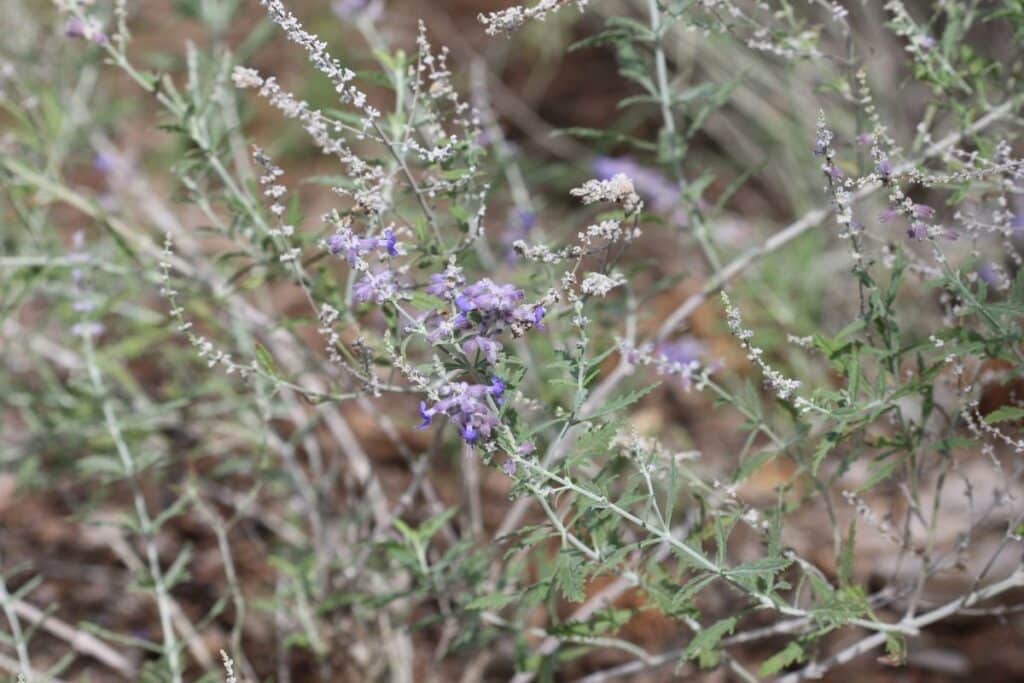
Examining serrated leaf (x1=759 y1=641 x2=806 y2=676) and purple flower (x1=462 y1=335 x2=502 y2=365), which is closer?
purple flower (x1=462 y1=335 x2=502 y2=365)

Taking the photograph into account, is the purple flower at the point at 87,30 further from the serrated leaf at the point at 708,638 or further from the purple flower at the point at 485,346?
the serrated leaf at the point at 708,638

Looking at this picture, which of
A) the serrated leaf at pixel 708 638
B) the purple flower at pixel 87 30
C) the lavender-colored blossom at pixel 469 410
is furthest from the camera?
the purple flower at pixel 87 30

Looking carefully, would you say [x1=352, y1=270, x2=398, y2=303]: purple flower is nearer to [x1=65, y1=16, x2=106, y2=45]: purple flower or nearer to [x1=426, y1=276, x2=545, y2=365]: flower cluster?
[x1=426, y1=276, x2=545, y2=365]: flower cluster

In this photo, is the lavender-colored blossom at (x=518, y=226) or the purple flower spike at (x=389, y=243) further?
the lavender-colored blossom at (x=518, y=226)

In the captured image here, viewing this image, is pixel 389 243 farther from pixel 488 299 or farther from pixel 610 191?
pixel 610 191

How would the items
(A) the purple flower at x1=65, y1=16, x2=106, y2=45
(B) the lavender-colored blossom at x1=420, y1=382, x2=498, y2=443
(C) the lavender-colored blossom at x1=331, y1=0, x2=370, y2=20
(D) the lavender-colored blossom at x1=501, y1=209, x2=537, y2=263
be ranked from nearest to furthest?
1. (B) the lavender-colored blossom at x1=420, y1=382, x2=498, y2=443
2. (A) the purple flower at x1=65, y1=16, x2=106, y2=45
3. (D) the lavender-colored blossom at x1=501, y1=209, x2=537, y2=263
4. (C) the lavender-colored blossom at x1=331, y1=0, x2=370, y2=20

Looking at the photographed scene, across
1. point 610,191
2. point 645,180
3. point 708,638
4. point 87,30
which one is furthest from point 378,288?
point 645,180

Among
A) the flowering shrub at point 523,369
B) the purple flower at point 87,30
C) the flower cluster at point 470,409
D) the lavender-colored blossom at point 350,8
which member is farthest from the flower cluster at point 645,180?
the flower cluster at point 470,409

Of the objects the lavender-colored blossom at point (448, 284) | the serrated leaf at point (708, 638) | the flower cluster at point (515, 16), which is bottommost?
the serrated leaf at point (708, 638)

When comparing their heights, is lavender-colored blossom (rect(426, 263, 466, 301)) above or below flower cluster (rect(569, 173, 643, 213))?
below

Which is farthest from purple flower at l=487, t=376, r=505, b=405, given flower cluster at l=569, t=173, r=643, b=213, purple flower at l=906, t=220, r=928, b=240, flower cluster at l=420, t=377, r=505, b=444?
purple flower at l=906, t=220, r=928, b=240
